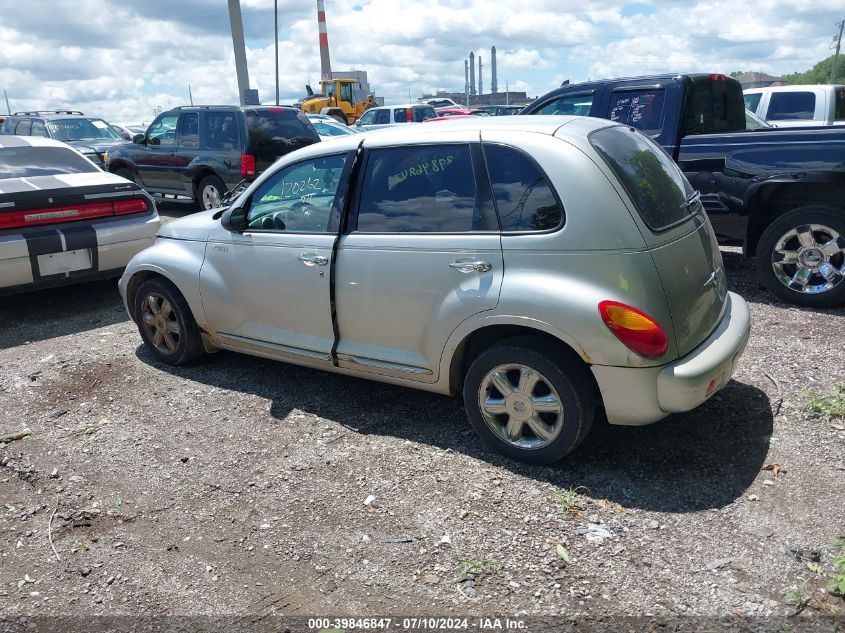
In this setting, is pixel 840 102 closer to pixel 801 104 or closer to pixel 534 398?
pixel 801 104

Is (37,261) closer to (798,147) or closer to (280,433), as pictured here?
(280,433)

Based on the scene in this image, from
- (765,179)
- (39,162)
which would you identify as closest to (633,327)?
(765,179)

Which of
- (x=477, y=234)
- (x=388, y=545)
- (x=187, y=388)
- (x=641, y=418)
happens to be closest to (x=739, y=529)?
(x=641, y=418)

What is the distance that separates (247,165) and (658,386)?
29.0ft

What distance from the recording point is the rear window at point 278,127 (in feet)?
36.3

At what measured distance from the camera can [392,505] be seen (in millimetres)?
3543

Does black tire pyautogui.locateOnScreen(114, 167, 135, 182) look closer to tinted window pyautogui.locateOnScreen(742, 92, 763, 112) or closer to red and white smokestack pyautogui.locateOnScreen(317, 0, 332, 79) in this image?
tinted window pyautogui.locateOnScreen(742, 92, 763, 112)

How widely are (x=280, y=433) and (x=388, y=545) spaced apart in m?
1.36

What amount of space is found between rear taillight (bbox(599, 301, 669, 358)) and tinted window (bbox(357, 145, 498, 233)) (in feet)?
2.57

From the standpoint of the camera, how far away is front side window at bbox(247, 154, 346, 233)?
4387 millimetres

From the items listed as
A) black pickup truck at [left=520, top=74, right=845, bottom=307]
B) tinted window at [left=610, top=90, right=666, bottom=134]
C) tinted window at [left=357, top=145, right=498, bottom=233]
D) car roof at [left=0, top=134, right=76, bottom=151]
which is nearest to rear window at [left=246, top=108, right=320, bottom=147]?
car roof at [left=0, top=134, right=76, bottom=151]

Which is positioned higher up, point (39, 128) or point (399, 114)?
point (399, 114)

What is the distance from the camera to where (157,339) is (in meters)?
5.45

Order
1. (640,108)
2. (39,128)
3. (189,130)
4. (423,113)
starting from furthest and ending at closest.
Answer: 1. (423,113)
2. (39,128)
3. (189,130)
4. (640,108)
